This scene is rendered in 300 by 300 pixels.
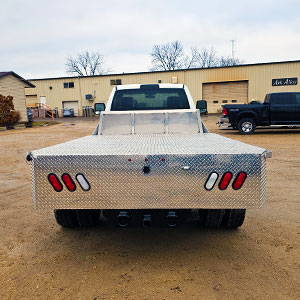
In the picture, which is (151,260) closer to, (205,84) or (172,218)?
(172,218)

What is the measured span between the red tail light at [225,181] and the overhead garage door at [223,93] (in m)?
33.1

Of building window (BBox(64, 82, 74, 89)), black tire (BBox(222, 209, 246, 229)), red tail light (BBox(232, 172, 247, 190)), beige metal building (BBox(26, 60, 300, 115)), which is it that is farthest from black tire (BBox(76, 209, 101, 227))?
building window (BBox(64, 82, 74, 89))

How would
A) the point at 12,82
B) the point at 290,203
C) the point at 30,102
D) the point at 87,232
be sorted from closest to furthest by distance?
1. the point at 87,232
2. the point at 290,203
3. the point at 12,82
4. the point at 30,102

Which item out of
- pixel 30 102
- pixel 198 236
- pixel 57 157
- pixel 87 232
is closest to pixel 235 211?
pixel 198 236

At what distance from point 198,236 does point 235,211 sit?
53 cm

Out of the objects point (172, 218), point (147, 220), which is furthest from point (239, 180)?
point (147, 220)

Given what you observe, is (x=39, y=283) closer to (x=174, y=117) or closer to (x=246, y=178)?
(x=246, y=178)

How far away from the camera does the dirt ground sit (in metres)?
2.55

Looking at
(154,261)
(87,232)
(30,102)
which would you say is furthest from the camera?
(30,102)

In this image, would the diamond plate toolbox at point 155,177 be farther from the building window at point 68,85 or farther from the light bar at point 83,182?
the building window at point 68,85

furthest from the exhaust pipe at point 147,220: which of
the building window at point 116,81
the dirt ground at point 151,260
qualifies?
the building window at point 116,81

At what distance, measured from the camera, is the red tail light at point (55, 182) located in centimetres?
256

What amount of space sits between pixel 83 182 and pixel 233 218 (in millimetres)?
1954

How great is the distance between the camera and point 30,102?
40.4 metres
